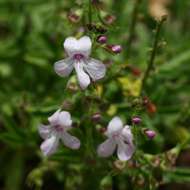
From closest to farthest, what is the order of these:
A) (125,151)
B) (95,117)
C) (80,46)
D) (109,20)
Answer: (80,46) < (125,151) < (95,117) < (109,20)

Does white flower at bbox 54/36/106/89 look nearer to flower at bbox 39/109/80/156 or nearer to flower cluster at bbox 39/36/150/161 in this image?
flower cluster at bbox 39/36/150/161

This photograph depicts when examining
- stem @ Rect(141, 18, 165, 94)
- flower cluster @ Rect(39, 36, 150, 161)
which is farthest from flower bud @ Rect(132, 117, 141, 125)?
stem @ Rect(141, 18, 165, 94)

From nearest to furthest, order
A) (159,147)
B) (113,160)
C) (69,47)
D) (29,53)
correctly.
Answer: (69,47), (113,160), (159,147), (29,53)

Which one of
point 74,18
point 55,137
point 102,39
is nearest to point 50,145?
point 55,137

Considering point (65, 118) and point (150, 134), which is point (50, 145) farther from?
point (150, 134)

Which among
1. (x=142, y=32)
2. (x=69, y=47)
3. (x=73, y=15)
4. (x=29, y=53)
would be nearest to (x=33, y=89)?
(x=29, y=53)

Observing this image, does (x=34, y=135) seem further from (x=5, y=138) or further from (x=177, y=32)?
(x=177, y=32)

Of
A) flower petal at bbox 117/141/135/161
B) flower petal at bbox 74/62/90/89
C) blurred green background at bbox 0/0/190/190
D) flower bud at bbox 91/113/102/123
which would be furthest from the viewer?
blurred green background at bbox 0/0/190/190
